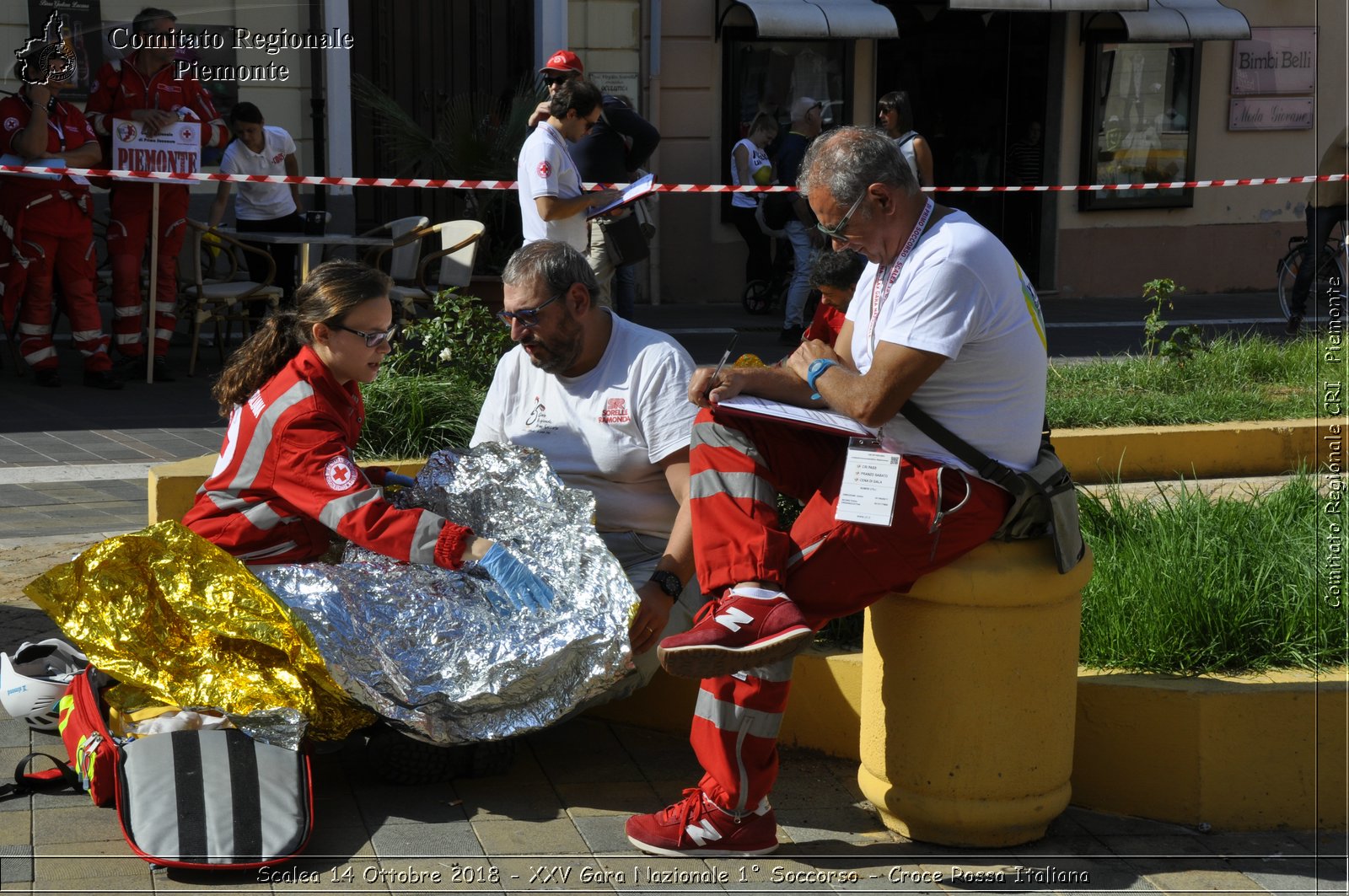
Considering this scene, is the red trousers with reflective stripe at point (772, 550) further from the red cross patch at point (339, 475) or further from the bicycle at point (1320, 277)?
the bicycle at point (1320, 277)

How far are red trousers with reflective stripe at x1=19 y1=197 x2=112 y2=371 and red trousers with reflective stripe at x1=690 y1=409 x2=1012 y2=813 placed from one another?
632 cm

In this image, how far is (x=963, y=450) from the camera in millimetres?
3436

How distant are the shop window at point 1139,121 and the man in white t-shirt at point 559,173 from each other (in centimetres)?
880

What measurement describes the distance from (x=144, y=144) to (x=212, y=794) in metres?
6.30

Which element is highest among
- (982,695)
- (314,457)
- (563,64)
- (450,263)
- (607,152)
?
(563,64)

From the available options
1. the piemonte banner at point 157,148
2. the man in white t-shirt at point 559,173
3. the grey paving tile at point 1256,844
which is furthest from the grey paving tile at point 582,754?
the piemonte banner at point 157,148

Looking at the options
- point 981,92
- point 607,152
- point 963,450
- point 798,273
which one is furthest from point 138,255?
point 981,92

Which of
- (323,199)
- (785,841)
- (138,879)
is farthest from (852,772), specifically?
(323,199)

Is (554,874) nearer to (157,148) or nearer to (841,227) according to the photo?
(841,227)

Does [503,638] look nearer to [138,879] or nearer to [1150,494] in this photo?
[138,879]

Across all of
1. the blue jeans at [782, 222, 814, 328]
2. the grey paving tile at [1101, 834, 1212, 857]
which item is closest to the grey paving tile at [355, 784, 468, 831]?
the grey paving tile at [1101, 834, 1212, 857]

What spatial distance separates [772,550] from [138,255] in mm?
6702

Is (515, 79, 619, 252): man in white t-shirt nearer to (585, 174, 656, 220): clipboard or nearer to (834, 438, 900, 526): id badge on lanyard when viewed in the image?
(585, 174, 656, 220): clipboard

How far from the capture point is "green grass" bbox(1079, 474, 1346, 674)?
395cm
